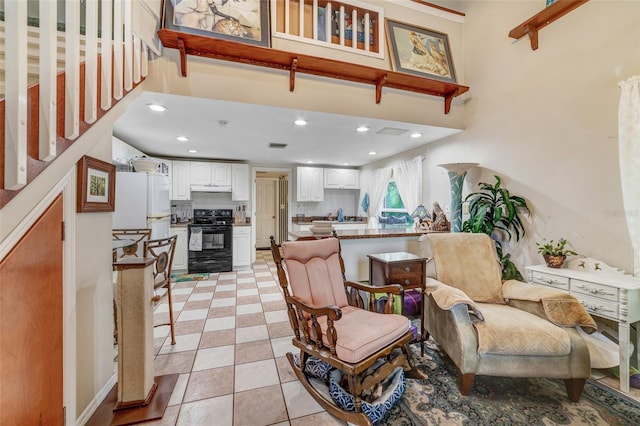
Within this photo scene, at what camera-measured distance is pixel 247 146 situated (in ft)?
14.0

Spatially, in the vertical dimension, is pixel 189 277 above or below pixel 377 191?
below

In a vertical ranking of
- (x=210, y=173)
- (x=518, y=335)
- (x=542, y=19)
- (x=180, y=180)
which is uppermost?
(x=542, y=19)

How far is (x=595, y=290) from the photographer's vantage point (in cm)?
182

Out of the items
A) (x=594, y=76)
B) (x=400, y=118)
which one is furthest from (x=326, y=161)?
(x=594, y=76)

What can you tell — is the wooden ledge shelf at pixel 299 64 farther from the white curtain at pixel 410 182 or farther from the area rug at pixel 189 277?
the area rug at pixel 189 277

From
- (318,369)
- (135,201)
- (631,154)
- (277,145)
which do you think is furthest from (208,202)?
(631,154)

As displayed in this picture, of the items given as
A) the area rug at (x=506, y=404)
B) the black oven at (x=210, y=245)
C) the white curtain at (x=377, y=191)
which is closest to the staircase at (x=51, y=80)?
the area rug at (x=506, y=404)

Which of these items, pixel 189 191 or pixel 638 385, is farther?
pixel 189 191

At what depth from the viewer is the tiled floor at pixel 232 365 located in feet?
5.06

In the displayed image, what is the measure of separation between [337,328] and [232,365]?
3.40 feet

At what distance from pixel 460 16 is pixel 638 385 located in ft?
13.9

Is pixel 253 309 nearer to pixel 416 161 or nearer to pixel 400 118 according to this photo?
pixel 400 118

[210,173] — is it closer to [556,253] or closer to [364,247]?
[364,247]

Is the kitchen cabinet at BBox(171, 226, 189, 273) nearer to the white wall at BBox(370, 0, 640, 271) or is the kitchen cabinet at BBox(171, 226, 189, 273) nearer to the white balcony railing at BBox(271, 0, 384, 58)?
the white balcony railing at BBox(271, 0, 384, 58)
